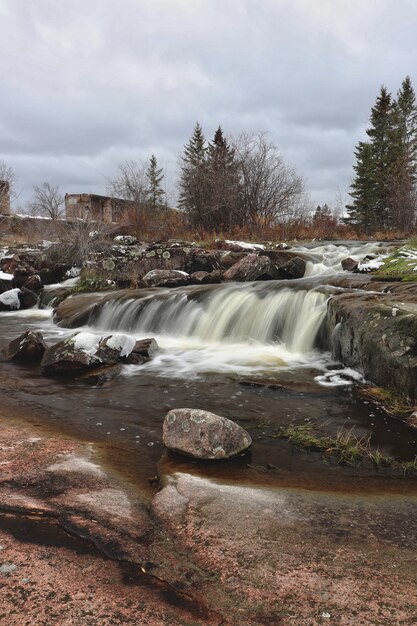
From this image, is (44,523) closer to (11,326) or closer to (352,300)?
(352,300)

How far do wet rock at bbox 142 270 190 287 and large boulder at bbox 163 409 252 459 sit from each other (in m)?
9.27

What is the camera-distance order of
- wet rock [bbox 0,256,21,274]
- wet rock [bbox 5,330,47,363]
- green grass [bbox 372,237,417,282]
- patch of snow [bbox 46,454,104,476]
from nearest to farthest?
patch of snow [bbox 46,454,104,476] < wet rock [bbox 5,330,47,363] < green grass [bbox 372,237,417,282] < wet rock [bbox 0,256,21,274]

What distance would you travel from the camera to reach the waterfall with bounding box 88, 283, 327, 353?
802 cm

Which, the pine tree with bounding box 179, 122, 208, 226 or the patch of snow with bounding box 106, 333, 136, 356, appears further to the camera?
the pine tree with bounding box 179, 122, 208, 226

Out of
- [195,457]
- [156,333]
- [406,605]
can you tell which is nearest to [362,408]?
[195,457]

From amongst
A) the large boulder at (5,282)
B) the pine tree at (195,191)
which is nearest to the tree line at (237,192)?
the pine tree at (195,191)

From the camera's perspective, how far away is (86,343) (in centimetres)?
634

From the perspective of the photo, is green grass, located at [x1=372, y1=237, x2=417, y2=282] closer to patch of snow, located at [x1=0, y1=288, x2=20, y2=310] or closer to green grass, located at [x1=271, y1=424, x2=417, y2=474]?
green grass, located at [x1=271, y1=424, x2=417, y2=474]

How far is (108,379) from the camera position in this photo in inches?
230

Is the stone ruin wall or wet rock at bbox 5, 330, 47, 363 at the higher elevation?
the stone ruin wall

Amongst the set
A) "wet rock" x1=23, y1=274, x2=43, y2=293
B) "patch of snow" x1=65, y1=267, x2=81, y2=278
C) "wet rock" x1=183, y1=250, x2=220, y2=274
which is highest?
"wet rock" x1=183, y1=250, x2=220, y2=274

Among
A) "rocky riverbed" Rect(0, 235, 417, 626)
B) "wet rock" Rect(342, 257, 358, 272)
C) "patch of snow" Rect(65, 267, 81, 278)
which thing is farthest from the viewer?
"patch of snow" Rect(65, 267, 81, 278)

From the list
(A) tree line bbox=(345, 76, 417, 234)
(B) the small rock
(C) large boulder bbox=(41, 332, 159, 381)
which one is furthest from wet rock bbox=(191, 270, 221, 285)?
(A) tree line bbox=(345, 76, 417, 234)

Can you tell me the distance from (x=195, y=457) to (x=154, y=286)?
9.76 metres
